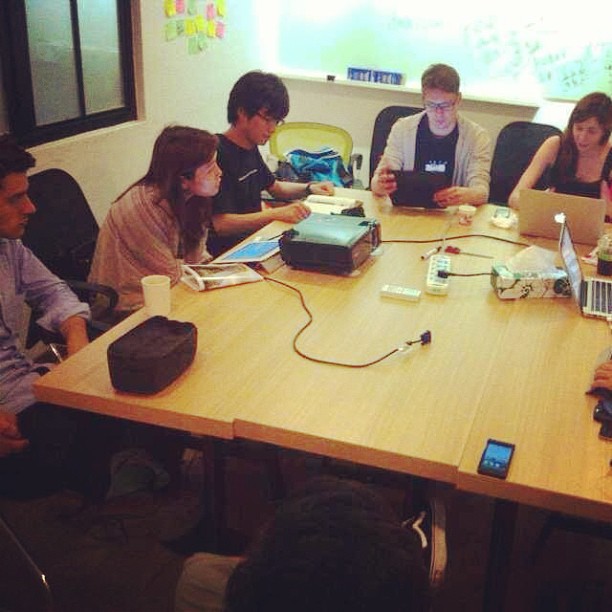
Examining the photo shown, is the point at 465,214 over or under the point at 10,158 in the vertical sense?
under

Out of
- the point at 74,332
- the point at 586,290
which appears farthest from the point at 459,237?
the point at 74,332

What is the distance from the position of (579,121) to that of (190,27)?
2.10 metres

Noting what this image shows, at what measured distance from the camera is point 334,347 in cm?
174

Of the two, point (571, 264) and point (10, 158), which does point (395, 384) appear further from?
point (10, 158)

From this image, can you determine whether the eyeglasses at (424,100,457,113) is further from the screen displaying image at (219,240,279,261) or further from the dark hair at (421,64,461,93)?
the screen displaying image at (219,240,279,261)

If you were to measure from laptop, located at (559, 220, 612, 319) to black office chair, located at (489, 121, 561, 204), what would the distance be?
172 cm

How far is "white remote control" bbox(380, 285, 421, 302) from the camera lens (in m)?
2.02

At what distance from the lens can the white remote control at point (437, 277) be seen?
2063 millimetres

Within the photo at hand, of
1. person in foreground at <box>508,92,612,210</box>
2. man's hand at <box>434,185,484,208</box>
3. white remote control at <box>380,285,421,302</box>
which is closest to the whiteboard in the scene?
person in foreground at <box>508,92,612,210</box>

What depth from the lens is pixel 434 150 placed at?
3238 mm

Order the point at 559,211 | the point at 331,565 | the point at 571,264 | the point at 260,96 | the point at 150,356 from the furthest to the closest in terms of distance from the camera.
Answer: the point at 260,96 → the point at 559,211 → the point at 571,264 → the point at 150,356 → the point at 331,565

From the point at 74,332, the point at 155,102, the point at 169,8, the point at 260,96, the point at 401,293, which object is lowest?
the point at 74,332

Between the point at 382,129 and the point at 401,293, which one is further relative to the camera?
the point at 382,129

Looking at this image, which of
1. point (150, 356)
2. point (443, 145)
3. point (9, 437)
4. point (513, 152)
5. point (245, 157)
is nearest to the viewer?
point (150, 356)
